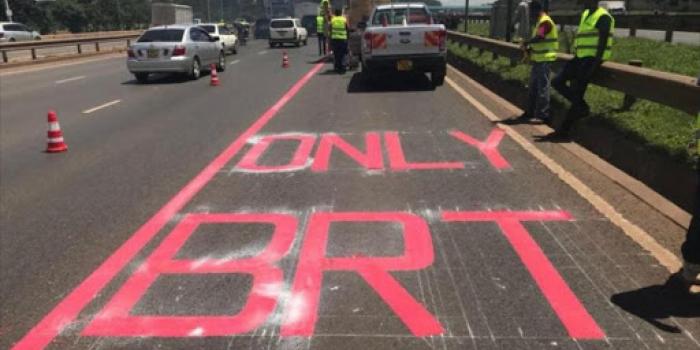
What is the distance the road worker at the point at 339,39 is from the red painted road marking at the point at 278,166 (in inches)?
398

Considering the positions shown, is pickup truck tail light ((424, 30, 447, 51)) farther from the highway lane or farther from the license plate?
the highway lane

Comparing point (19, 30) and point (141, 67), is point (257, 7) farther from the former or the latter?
point (141, 67)

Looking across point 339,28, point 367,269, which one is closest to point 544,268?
point 367,269

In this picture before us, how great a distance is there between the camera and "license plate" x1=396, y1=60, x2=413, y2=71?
15.0 m

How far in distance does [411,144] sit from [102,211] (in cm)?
413

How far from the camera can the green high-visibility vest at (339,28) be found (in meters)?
19.0

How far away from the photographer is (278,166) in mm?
7652

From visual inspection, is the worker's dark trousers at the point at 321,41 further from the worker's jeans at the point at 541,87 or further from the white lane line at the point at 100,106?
the worker's jeans at the point at 541,87

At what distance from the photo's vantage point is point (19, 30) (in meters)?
41.6

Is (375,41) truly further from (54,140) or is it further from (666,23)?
(666,23)

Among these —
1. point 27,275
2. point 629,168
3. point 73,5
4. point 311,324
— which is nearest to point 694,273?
point 311,324

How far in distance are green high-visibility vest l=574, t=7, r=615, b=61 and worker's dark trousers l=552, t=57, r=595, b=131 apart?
0.09m

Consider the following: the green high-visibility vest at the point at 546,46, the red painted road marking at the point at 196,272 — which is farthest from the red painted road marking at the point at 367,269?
the green high-visibility vest at the point at 546,46

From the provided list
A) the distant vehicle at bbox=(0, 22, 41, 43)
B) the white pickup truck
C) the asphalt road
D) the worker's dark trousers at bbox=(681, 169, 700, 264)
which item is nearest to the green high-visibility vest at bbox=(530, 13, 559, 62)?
the asphalt road
